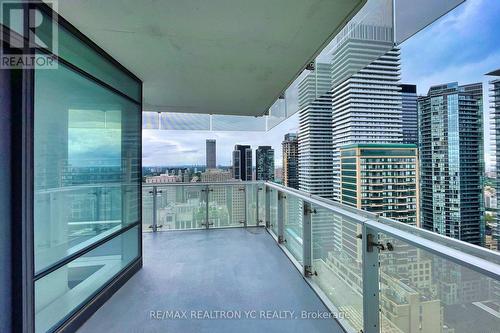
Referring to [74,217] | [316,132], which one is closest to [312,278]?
[74,217]

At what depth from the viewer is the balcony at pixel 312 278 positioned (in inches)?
39.4

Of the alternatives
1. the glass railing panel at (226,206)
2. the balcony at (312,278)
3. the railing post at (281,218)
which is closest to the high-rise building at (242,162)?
the glass railing panel at (226,206)

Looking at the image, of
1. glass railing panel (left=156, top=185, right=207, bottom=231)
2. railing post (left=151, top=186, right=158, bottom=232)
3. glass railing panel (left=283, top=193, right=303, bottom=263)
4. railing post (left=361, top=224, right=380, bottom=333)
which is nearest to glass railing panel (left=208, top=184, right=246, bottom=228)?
glass railing panel (left=156, top=185, right=207, bottom=231)

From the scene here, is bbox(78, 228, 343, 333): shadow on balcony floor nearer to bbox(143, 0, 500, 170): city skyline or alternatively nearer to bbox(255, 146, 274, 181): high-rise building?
bbox(143, 0, 500, 170): city skyline

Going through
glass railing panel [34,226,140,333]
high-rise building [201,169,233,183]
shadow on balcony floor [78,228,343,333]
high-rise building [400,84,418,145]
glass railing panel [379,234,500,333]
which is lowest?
shadow on balcony floor [78,228,343,333]

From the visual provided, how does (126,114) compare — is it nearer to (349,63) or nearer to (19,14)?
(19,14)

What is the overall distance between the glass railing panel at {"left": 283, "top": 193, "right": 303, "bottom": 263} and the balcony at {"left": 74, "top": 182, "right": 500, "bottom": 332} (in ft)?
0.05

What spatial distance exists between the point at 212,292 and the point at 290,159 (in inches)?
157

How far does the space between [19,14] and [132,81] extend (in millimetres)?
1520

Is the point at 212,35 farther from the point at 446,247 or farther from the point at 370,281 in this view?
the point at 370,281

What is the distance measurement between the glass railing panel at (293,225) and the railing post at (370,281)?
4.38 ft

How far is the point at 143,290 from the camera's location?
251cm

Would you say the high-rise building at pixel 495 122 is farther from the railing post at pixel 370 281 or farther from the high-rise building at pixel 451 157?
the railing post at pixel 370 281

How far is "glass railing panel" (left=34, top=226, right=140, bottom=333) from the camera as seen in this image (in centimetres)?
172
